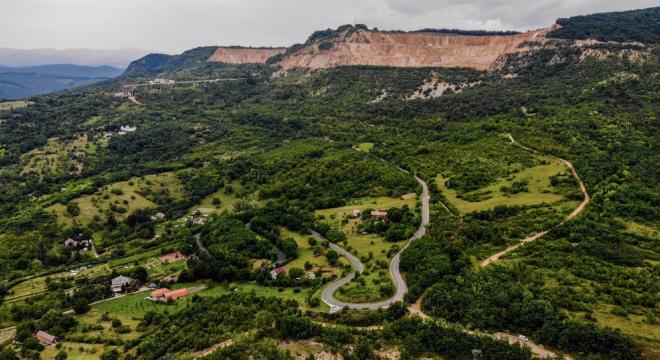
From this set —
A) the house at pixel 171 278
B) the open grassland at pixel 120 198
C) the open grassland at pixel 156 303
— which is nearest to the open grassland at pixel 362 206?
the open grassland at pixel 156 303

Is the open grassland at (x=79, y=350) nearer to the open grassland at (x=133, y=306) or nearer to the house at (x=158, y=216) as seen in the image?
the open grassland at (x=133, y=306)

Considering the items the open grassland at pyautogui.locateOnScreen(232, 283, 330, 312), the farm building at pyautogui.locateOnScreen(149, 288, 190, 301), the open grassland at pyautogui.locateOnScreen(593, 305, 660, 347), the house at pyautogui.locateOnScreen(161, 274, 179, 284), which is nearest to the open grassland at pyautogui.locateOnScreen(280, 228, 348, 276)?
the open grassland at pyautogui.locateOnScreen(232, 283, 330, 312)

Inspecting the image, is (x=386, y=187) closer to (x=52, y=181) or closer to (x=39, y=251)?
(x=39, y=251)

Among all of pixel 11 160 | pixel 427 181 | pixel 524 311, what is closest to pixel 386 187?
pixel 427 181

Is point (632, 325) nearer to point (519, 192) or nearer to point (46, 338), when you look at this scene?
point (519, 192)

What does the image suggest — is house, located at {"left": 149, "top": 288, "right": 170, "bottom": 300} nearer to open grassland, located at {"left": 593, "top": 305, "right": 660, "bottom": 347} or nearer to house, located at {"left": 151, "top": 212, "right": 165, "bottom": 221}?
house, located at {"left": 151, "top": 212, "right": 165, "bottom": 221}
